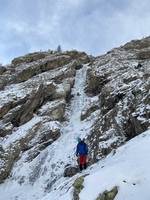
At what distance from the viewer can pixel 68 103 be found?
28969 mm

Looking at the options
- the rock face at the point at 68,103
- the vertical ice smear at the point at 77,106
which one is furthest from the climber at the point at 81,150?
the vertical ice smear at the point at 77,106

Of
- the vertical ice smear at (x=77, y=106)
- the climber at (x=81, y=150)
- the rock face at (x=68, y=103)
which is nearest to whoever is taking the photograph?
the climber at (x=81, y=150)

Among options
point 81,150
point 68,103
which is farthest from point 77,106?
point 81,150

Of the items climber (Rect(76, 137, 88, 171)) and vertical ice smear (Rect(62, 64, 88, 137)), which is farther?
vertical ice smear (Rect(62, 64, 88, 137))

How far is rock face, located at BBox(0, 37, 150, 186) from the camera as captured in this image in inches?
666

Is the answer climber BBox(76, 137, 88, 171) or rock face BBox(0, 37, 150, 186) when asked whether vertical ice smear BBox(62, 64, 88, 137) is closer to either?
rock face BBox(0, 37, 150, 186)

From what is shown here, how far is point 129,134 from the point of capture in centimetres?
1622

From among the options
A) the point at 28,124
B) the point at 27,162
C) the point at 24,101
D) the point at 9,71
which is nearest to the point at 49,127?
the point at 28,124

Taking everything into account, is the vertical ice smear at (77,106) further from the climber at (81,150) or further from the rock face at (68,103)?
the climber at (81,150)

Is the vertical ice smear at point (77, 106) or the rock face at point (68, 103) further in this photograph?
the vertical ice smear at point (77, 106)

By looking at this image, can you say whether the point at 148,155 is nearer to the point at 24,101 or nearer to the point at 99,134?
the point at 99,134

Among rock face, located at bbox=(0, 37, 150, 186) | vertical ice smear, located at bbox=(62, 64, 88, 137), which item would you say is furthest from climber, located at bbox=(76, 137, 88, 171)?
vertical ice smear, located at bbox=(62, 64, 88, 137)

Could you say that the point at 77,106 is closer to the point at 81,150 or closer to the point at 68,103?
the point at 68,103

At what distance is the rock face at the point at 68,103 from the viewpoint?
16.9m
